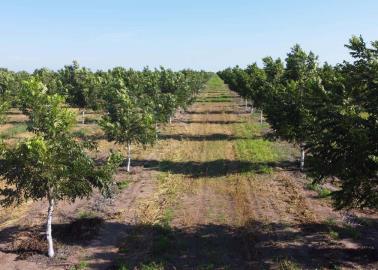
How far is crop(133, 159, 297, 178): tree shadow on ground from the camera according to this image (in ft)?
126

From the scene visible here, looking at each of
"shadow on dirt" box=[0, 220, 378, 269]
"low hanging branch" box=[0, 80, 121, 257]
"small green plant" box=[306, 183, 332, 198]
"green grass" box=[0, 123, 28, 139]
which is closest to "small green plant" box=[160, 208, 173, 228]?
"shadow on dirt" box=[0, 220, 378, 269]

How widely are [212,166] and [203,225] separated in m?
15.0

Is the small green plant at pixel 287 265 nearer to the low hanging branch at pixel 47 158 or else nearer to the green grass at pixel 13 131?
the low hanging branch at pixel 47 158

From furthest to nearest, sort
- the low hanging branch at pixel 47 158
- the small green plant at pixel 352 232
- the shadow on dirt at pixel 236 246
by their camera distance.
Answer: the small green plant at pixel 352 232, the shadow on dirt at pixel 236 246, the low hanging branch at pixel 47 158

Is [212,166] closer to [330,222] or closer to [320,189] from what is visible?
[320,189]

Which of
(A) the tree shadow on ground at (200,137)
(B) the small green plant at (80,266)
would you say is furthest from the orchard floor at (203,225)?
(A) the tree shadow on ground at (200,137)

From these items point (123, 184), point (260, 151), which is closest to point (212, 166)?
point (260, 151)

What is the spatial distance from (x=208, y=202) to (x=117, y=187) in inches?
300

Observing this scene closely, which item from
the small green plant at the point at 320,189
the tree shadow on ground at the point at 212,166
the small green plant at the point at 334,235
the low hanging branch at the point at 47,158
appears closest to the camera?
the low hanging branch at the point at 47,158

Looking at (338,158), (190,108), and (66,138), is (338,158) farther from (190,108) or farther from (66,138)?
(190,108)

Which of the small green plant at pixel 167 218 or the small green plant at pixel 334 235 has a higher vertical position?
the small green plant at pixel 334 235

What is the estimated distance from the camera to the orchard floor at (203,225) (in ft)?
69.7

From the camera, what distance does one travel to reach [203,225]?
25984mm

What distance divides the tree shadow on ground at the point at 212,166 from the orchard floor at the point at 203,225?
9 centimetres
